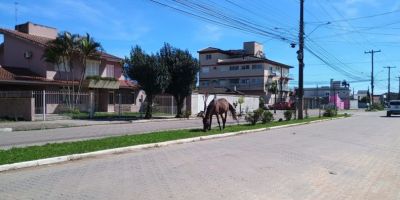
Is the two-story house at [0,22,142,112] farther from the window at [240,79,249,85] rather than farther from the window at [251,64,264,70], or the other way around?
the window at [240,79,249,85]

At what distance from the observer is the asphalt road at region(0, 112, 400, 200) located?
8.25m

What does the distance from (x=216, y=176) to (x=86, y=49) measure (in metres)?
30.8

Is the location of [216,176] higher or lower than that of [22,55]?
lower

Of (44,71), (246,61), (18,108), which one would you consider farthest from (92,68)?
(246,61)

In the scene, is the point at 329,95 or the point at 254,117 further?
the point at 329,95

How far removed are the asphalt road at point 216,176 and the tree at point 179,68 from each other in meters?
22.6

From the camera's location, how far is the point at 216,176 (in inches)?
389

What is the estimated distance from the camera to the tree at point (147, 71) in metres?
35.0

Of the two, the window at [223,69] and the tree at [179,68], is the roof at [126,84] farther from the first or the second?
the window at [223,69]

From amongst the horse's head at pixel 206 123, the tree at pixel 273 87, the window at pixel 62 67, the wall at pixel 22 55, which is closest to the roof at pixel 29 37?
the wall at pixel 22 55

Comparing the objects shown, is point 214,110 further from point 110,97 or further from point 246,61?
point 246,61

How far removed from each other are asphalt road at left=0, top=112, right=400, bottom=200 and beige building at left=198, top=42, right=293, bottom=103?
75.7 metres

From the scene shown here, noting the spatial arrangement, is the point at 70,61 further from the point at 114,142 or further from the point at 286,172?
the point at 286,172

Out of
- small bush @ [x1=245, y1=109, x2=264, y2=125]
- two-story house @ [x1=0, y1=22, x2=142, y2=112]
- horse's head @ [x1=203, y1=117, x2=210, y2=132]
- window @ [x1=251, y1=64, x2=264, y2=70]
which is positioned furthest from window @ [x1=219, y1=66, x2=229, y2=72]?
horse's head @ [x1=203, y1=117, x2=210, y2=132]
